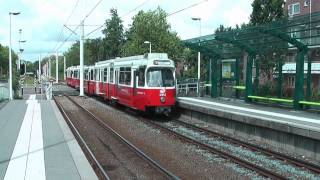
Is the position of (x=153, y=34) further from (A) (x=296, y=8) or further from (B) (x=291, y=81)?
(B) (x=291, y=81)

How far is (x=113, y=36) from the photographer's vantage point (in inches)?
4082

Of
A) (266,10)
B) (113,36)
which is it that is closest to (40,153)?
(266,10)

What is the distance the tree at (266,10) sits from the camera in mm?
49031

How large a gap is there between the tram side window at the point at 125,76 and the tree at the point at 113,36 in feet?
247

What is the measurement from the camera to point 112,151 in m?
14.5

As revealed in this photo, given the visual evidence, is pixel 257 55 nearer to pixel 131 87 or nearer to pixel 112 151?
pixel 131 87

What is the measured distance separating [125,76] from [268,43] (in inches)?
301

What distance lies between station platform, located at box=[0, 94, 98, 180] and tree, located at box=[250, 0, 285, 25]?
33.4m

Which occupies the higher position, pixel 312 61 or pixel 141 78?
pixel 312 61

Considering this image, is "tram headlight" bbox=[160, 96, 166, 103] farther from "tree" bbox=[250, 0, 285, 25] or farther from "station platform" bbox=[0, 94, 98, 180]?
"tree" bbox=[250, 0, 285, 25]

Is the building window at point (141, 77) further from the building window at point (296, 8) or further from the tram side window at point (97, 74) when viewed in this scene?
the building window at point (296, 8)

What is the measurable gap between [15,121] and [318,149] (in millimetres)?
12170

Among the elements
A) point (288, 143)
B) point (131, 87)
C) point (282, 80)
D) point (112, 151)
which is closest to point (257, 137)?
point (288, 143)

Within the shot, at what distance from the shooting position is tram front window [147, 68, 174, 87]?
74.6 ft
